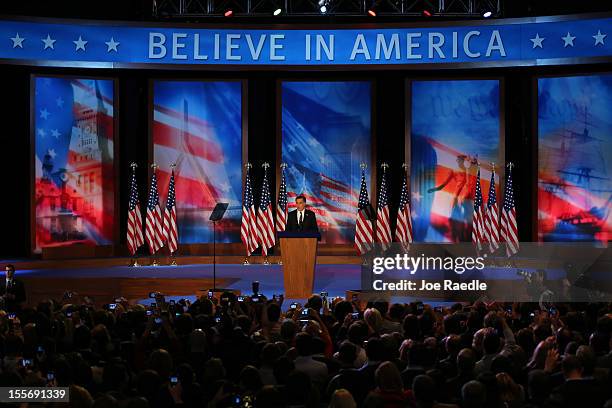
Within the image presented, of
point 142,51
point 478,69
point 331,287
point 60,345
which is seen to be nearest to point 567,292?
Result: point 331,287

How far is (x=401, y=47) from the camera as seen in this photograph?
19.7 metres

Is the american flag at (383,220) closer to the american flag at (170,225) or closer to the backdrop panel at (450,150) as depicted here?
the backdrop panel at (450,150)

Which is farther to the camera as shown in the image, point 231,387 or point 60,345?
point 60,345

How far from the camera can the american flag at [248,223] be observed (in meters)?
19.5

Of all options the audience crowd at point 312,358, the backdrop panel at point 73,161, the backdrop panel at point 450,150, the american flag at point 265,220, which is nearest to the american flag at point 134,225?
the backdrop panel at point 73,161

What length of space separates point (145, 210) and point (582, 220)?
32.6 ft

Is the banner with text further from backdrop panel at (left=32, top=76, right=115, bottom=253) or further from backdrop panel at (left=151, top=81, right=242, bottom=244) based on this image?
backdrop panel at (left=151, top=81, right=242, bottom=244)

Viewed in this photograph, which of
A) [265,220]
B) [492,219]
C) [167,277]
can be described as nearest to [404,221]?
[492,219]

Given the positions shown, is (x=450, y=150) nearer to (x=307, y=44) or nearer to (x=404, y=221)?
(x=404, y=221)

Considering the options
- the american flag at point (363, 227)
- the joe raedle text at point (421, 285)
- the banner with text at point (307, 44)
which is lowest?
the joe raedle text at point (421, 285)

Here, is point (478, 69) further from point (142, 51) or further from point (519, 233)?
point (142, 51)

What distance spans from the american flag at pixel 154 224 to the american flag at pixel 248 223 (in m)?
1.82

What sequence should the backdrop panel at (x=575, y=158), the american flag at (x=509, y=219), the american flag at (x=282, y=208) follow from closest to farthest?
the american flag at (x=509, y=219) < the backdrop panel at (x=575, y=158) < the american flag at (x=282, y=208)

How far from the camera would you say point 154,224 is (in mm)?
19469
